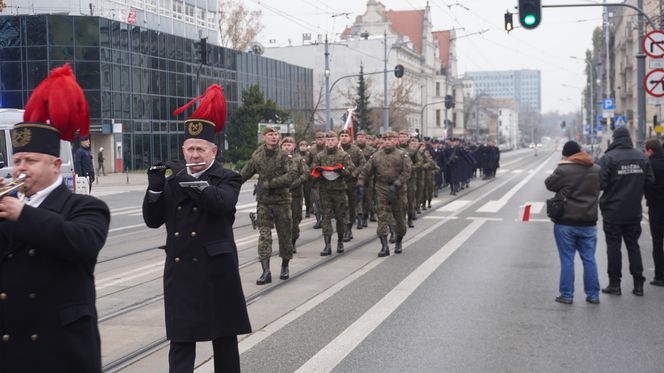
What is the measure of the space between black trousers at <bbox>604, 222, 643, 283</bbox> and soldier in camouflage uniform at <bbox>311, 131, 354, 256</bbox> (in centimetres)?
455

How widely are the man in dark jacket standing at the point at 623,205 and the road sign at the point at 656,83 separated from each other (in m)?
9.15

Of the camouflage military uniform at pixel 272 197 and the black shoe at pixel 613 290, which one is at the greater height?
the camouflage military uniform at pixel 272 197

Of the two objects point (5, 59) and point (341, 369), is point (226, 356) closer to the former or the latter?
point (341, 369)

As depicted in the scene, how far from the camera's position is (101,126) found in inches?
1713

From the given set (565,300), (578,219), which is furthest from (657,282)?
(578,219)

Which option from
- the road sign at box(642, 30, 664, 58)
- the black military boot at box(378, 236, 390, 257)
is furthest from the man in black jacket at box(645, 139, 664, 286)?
the road sign at box(642, 30, 664, 58)

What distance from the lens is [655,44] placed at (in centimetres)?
1667

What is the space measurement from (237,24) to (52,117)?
72035mm

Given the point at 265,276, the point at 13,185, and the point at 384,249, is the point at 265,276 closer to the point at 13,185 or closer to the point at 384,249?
the point at 384,249

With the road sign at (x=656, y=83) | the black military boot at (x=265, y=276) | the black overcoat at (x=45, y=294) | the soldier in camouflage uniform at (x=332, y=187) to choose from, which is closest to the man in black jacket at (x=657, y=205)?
the black military boot at (x=265, y=276)

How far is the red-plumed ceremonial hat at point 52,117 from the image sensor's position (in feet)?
10.7

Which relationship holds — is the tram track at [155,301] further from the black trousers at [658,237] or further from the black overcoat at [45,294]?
the black trousers at [658,237]

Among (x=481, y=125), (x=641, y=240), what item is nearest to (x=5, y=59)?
(x=641, y=240)

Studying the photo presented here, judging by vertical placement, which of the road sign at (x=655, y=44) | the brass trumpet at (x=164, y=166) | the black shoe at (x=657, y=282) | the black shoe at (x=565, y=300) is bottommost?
the black shoe at (x=657, y=282)
